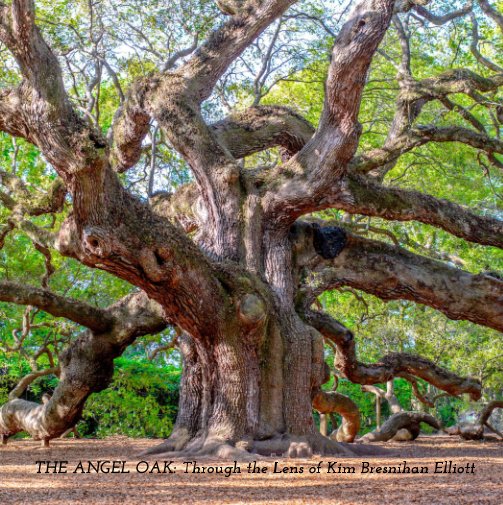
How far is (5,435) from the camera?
35.0 ft

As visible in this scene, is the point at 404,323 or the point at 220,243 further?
the point at 404,323

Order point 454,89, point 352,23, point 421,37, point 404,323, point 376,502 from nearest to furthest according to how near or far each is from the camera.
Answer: point 376,502 → point 352,23 → point 454,89 → point 421,37 → point 404,323

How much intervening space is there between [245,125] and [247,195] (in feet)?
4.16

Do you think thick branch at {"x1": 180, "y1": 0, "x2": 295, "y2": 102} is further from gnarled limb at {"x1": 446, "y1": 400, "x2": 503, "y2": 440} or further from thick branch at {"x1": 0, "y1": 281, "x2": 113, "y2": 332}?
gnarled limb at {"x1": 446, "y1": 400, "x2": 503, "y2": 440}

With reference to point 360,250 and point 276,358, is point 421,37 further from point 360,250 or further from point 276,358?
point 276,358

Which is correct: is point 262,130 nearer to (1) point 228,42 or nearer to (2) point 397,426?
(1) point 228,42

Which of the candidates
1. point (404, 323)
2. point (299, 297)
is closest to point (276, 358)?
point (299, 297)

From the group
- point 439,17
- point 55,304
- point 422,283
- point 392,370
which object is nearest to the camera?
point 55,304

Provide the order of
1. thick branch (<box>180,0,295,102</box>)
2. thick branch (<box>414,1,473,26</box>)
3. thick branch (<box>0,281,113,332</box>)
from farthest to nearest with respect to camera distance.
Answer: thick branch (<box>414,1,473,26</box>) → thick branch (<box>180,0,295,102</box>) → thick branch (<box>0,281,113,332</box>)

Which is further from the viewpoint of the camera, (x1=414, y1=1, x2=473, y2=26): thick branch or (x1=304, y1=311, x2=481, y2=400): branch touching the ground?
(x1=414, y1=1, x2=473, y2=26): thick branch

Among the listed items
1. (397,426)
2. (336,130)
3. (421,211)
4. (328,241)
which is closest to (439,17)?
(421,211)

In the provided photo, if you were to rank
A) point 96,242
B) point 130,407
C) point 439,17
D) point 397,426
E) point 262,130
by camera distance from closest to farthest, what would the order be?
point 96,242, point 262,130, point 439,17, point 397,426, point 130,407

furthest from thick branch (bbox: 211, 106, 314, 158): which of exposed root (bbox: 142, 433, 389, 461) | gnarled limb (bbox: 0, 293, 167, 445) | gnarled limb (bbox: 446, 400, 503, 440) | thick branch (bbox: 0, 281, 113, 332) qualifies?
gnarled limb (bbox: 446, 400, 503, 440)

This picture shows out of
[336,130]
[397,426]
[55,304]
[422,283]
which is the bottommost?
[397,426]
